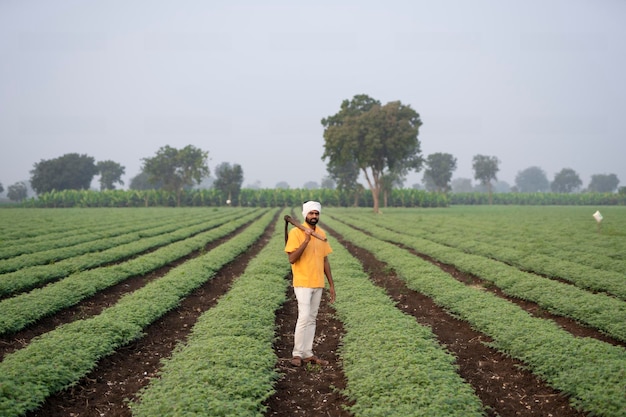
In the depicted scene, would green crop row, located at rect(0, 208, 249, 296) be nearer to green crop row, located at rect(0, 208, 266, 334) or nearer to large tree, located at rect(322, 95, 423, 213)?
green crop row, located at rect(0, 208, 266, 334)

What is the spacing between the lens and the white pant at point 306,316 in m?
6.80

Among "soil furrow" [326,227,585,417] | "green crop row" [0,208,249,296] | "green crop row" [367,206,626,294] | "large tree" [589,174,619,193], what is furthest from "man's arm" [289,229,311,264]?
"large tree" [589,174,619,193]

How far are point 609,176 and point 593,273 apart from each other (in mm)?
220253

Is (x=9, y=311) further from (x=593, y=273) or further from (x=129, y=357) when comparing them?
(x=593, y=273)

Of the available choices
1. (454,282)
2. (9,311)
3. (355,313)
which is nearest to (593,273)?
(454,282)

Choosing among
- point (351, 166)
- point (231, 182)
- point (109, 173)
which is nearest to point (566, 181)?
point (351, 166)

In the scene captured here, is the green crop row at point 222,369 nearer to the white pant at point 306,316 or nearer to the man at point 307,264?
the white pant at point 306,316

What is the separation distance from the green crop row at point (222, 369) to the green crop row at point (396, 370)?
1396 mm

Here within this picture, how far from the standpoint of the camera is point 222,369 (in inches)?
243

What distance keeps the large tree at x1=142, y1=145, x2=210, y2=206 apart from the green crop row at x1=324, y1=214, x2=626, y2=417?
9178 centimetres

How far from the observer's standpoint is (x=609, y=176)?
190 m

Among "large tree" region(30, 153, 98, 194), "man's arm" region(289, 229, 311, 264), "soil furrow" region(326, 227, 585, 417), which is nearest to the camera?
"soil furrow" region(326, 227, 585, 417)

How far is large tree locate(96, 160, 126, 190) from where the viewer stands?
132 metres

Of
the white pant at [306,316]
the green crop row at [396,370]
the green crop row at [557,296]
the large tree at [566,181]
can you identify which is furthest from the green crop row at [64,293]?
the large tree at [566,181]
